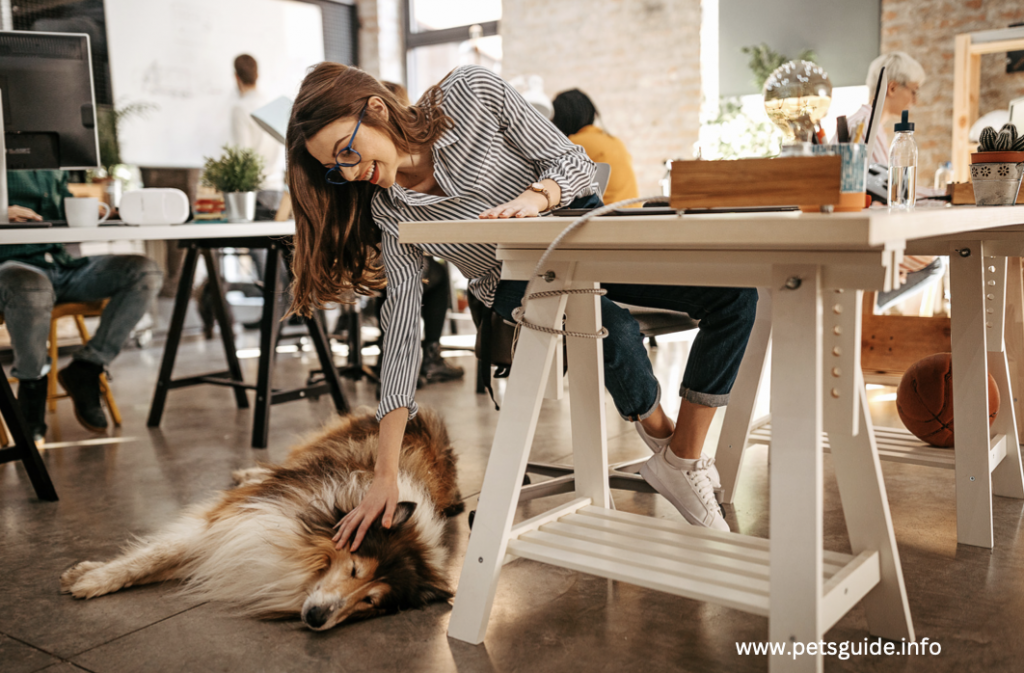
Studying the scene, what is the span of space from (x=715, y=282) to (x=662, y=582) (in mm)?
414

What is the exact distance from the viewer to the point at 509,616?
1.38 metres

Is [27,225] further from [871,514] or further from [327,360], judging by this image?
[871,514]

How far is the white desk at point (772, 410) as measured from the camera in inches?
38.8

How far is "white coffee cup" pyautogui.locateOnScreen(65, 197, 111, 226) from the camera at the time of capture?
2342 mm

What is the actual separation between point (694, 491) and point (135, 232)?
5.88ft

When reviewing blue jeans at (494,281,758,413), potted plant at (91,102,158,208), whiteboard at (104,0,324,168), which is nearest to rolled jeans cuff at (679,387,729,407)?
blue jeans at (494,281,758,413)

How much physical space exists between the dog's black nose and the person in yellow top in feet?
6.82

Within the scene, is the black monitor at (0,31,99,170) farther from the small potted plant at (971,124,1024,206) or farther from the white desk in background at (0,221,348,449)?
the small potted plant at (971,124,1024,206)

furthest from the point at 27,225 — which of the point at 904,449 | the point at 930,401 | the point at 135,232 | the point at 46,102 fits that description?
the point at 930,401

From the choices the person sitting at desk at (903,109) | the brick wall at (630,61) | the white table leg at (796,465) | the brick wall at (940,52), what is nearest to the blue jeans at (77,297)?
the white table leg at (796,465)

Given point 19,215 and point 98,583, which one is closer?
point 98,583

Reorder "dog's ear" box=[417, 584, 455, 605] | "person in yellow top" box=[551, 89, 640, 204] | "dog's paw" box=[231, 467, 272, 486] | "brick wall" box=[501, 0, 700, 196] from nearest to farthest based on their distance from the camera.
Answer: "dog's ear" box=[417, 584, 455, 605], "dog's paw" box=[231, 467, 272, 486], "person in yellow top" box=[551, 89, 640, 204], "brick wall" box=[501, 0, 700, 196]

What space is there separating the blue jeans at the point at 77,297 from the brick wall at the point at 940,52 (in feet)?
15.9

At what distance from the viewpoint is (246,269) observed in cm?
638
